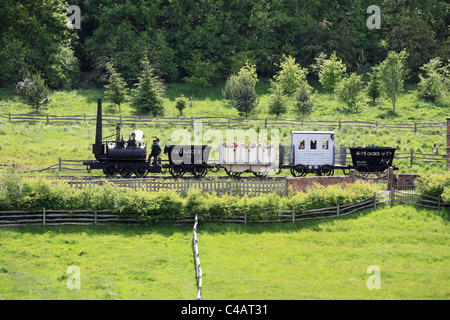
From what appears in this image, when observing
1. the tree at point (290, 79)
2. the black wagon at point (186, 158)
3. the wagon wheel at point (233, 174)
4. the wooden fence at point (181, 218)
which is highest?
the tree at point (290, 79)

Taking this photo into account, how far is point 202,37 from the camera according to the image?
7025 centimetres

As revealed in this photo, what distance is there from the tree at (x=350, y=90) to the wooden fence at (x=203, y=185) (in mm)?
27648

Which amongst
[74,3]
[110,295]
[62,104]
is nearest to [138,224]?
[110,295]

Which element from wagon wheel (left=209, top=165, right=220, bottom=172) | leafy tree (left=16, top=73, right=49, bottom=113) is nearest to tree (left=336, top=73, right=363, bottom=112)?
wagon wheel (left=209, top=165, right=220, bottom=172)

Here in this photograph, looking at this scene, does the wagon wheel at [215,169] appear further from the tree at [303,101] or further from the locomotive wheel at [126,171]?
the tree at [303,101]

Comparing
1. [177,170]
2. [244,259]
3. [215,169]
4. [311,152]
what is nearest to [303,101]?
[311,152]

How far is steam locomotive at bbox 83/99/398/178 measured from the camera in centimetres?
3550

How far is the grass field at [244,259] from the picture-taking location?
2145cm

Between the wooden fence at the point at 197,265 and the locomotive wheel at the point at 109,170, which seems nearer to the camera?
the wooden fence at the point at 197,265

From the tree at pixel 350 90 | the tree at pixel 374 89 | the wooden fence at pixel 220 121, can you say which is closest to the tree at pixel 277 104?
the wooden fence at pixel 220 121

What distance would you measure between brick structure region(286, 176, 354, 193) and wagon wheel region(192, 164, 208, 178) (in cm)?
647

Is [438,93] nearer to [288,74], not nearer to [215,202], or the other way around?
[288,74]

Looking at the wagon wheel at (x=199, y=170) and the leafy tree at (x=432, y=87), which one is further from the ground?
the leafy tree at (x=432, y=87)

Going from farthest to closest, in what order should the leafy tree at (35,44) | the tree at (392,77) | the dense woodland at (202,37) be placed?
1. the dense woodland at (202,37)
2. the leafy tree at (35,44)
3. the tree at (392,77)
